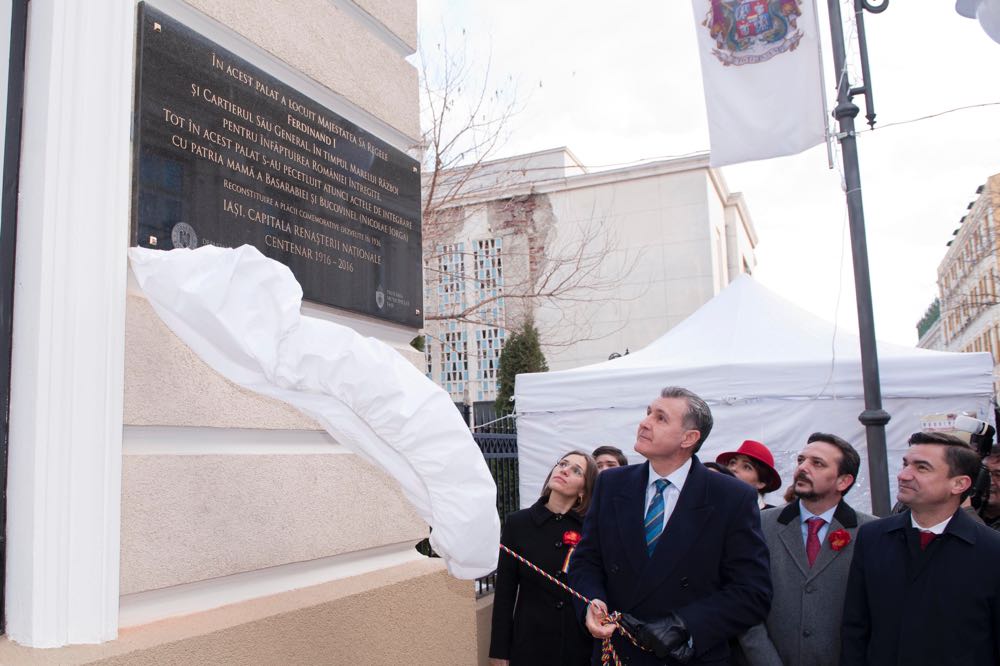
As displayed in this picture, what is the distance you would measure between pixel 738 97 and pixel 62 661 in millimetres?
6588

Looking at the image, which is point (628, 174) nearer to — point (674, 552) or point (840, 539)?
point (840, 539)

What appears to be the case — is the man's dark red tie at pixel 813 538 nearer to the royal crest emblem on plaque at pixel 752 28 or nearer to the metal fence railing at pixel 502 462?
the metal fence railing at pixel 502 462

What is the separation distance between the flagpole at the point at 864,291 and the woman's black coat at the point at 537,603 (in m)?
3.10

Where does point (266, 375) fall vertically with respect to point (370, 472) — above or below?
above

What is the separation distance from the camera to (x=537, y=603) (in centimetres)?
452

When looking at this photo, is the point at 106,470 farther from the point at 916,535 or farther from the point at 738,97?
the point at 738,97

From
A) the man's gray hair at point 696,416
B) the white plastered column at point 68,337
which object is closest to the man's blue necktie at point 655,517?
the man's gray hair at point 696,416

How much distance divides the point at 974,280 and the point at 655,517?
203ft

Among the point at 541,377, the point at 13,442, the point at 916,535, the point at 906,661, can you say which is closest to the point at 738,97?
the point at 541,377

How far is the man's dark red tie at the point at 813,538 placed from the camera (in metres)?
4.08

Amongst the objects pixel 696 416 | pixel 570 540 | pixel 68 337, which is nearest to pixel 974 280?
pixel 570 540

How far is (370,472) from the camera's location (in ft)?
12.2

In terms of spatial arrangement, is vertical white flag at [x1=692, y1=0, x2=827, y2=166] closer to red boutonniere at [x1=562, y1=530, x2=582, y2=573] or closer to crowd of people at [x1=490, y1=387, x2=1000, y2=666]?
crowd of people at [x1=490, y1=387, x2=1000, y2=666]

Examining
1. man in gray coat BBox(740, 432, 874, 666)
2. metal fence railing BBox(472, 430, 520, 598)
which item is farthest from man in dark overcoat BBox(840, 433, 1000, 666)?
metal fence railing BBox(472, 430, 520, 598)
